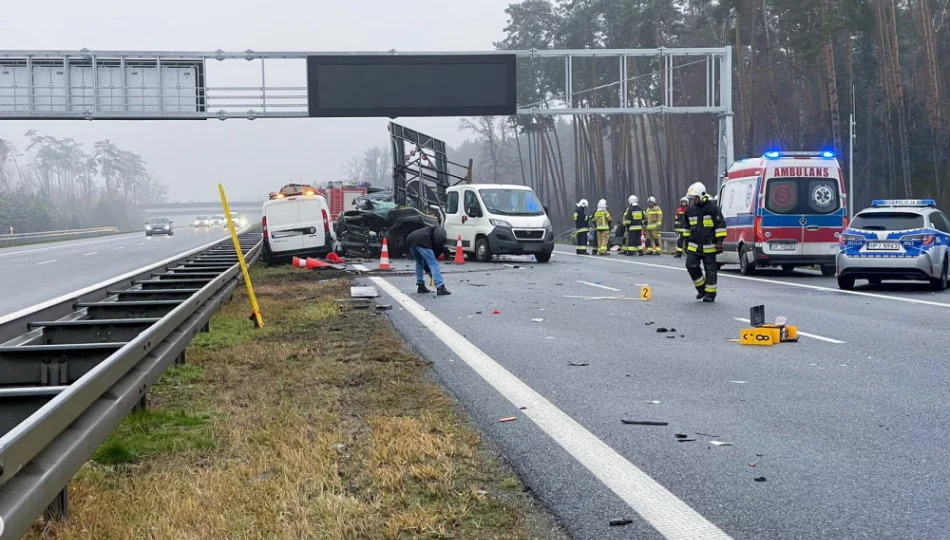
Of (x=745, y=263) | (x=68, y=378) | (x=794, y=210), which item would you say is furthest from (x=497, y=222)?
(x=68, y=378)

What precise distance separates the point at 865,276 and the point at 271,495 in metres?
15.3

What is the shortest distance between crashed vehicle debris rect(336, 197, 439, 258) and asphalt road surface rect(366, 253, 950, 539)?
1355cm

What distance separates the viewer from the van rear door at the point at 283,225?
26.0 metres

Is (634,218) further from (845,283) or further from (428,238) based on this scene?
(428,238)

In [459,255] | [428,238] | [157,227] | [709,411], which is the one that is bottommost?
[709,411]

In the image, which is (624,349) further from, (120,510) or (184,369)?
(120,510)

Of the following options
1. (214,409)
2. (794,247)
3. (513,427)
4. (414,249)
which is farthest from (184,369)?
(794,247)

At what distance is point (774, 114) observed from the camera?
184 feet

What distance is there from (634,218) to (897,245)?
44.6ft

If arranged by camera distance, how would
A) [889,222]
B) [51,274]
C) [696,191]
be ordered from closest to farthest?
[696,191] < [889,222] < [51,274]

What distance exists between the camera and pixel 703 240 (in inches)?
625

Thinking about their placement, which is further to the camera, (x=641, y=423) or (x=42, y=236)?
(x=42, y=236)

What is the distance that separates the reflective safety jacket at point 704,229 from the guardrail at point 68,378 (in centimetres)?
754

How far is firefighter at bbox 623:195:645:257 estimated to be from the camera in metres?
30.9
